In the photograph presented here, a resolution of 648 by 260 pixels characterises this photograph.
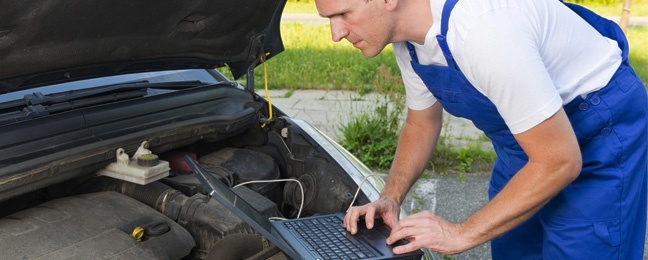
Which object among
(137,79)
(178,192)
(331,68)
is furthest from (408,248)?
(331,68)

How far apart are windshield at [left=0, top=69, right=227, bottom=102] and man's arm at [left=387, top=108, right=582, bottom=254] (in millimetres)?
1346

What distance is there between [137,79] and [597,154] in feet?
5.82

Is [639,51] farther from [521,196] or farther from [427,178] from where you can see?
[521,196]

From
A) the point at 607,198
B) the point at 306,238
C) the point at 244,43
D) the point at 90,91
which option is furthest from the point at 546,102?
the point at 90,91

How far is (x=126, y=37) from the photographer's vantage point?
2.44 m

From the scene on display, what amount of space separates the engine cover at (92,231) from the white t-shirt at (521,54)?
98cm

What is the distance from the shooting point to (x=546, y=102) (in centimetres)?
182

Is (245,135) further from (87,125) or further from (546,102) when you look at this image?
(546,102)

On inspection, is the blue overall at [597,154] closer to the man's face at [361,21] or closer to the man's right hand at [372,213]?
the man's face at [361,21]

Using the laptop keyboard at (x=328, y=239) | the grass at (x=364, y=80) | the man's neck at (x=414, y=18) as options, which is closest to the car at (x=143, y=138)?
the laptop keyboard at (x=328, y=239)

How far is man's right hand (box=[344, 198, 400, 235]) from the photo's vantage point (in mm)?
2264

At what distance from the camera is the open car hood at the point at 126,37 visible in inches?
82.9

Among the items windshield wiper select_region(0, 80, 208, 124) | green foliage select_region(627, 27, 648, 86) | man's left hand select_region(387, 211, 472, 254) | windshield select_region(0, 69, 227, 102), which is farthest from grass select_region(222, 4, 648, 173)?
man's left hand select_region(387, 211, 472, 254)

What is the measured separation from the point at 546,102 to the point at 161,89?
1.63m
